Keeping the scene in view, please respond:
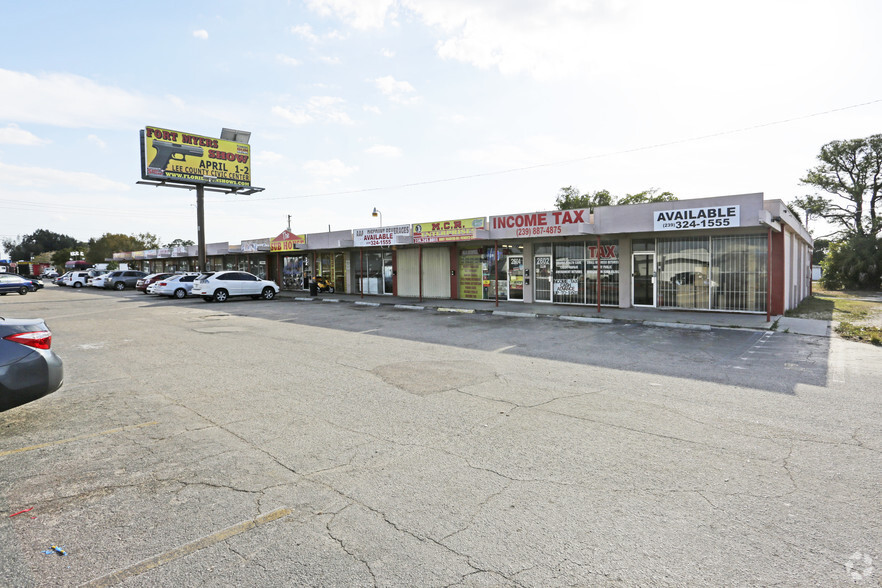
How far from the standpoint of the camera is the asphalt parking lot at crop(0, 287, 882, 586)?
3.16 meters

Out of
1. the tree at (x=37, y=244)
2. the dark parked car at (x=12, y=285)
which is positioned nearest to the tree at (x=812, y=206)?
the dark parked car at (x=12, y=285)

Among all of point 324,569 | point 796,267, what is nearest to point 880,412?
point 324,569

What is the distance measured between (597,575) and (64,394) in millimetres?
7681

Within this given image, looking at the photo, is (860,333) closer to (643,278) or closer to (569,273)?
(643,278)

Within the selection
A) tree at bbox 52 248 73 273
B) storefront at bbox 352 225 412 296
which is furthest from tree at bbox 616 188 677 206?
tree at bbox 52 248 73 273

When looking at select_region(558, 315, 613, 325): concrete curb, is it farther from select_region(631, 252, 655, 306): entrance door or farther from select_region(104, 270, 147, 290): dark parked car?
select_region(104, 270, 147, 290): dark parked car

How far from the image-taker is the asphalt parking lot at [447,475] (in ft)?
10.4

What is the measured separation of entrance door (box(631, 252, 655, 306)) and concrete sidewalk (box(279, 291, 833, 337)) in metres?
0.79

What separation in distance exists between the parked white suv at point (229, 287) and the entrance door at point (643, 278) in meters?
19.4

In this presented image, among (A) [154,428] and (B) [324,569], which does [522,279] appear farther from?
(B) [324,569]

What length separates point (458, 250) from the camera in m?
25.2

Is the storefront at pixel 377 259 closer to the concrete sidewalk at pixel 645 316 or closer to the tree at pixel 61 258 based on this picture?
the concrete sidewalk at pixel 645 316

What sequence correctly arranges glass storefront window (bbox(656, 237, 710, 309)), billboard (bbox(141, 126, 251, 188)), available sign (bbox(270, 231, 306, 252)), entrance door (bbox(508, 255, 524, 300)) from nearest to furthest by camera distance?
glass storefront window (bbox(656, 237, 710, 309)) < entrance door (bbox(508, 255, 524, 300)) < available sign (bbox(270, 231, 306, 252)) < billboard (bbox(141, 126, 251, 188))

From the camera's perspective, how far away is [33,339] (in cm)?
559
